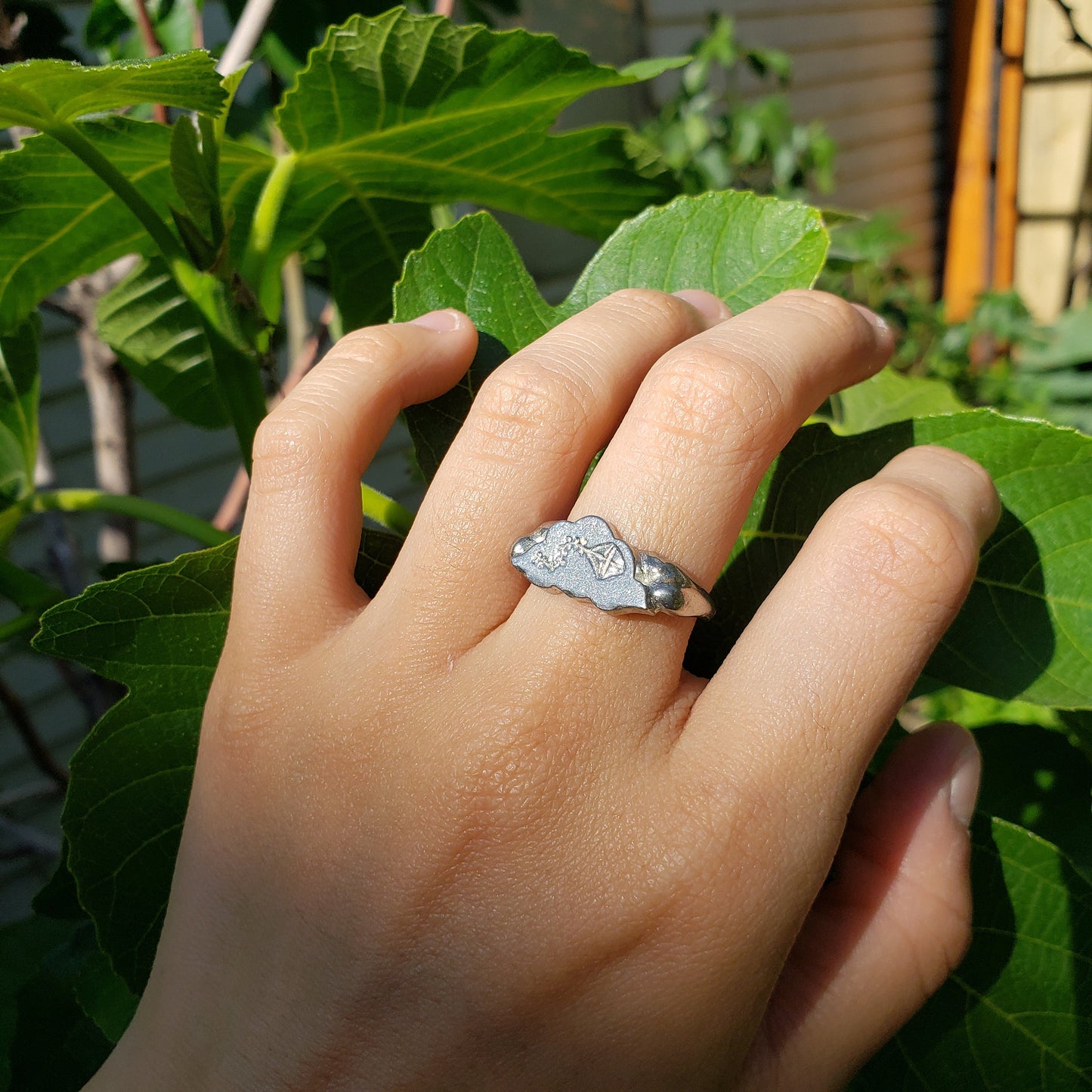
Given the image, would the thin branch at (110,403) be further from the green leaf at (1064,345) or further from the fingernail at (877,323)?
the green leaf at (1064,345)

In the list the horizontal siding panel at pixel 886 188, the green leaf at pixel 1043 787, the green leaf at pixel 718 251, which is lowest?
the horizontal siding panel at pixel 886 188

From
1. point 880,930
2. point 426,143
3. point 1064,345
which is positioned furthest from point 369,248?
point 1064,345

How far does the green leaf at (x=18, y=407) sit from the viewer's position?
1033 millimetres

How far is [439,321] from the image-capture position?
2.59 feet

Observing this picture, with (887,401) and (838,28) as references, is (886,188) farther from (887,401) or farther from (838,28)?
(887,401)

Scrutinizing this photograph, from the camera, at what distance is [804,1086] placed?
0.64 metres

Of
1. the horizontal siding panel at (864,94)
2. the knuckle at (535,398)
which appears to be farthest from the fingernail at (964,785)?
the horizontal siding panel at (864,94)

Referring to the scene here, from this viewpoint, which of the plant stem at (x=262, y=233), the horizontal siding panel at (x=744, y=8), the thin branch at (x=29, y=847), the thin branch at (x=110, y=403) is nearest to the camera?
the plant stem at (x=262, y=233)

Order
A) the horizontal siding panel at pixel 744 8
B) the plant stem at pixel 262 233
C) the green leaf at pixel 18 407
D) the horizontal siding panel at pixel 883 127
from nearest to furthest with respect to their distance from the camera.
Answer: the plant stem at pixel 262 233
the green leaf at pixel 18 407
the horizontal siding panel at pixel 744 8
the horizontal siding panel at pixel 883 127

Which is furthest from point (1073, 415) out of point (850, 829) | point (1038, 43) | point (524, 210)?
point (850, 829)

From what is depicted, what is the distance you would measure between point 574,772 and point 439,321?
0.38 m

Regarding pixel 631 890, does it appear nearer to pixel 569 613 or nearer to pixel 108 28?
pixel 569 613

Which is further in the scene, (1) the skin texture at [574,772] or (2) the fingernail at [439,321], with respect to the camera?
(2) the fingernail at [439,321]

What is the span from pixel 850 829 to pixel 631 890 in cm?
22
